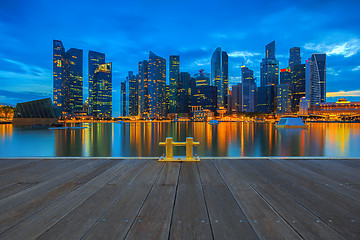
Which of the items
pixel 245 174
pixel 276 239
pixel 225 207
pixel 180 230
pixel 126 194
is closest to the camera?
pixel 276 239

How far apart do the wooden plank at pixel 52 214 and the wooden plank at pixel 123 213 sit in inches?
33.4

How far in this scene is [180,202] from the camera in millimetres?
4289

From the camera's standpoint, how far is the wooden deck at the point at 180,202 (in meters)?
3.17

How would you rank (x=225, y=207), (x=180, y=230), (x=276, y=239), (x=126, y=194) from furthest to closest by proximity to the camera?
(x=126, y=194)
(x=225, y=207)
(x=180, y=230)
(x=276, y=239)

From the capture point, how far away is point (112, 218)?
3.57 metres

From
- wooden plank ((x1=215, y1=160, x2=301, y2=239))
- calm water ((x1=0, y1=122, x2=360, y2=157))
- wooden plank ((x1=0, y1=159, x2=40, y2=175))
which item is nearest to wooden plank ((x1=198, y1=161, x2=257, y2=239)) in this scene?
wooden plank ((x1=215, y1=160, x2=301, y2=239))

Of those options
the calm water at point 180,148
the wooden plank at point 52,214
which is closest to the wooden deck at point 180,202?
the wooden plank at point 52,214

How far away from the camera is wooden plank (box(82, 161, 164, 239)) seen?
3.09m

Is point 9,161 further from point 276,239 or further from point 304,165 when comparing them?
point 304,165

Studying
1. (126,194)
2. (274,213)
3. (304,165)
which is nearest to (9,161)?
(126,194)

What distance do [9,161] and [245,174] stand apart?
1038 centimetres

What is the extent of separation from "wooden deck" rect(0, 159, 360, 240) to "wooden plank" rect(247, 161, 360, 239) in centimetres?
2

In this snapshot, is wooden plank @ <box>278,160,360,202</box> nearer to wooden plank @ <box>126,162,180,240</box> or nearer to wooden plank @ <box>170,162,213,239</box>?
wooden plank @ <box>170,162,213,239</box>

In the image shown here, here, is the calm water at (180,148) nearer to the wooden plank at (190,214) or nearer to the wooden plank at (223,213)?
the wooden plank at (223,213)
